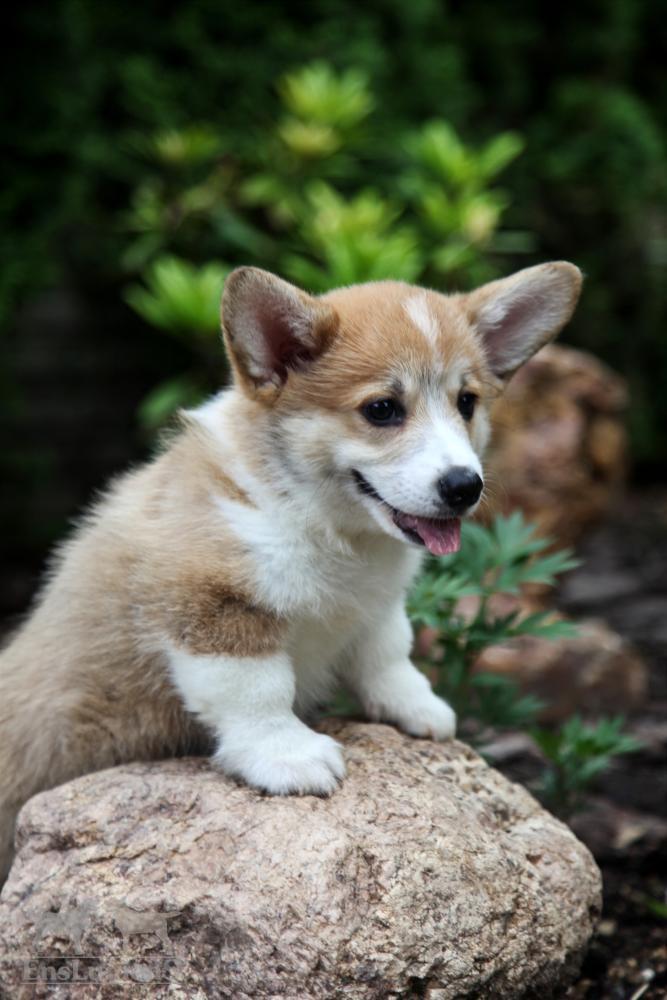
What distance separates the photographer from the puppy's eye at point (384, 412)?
3377mm

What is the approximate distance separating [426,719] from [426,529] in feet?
2.47

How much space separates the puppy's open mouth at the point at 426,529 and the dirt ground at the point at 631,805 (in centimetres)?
139

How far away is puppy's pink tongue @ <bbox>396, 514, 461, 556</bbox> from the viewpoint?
334 centimetres

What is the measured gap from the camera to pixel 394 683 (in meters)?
3.85

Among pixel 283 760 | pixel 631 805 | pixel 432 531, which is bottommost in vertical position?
pixel 631 805

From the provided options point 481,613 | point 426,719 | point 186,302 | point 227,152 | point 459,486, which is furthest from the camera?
point 227,152

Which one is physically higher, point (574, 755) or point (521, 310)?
point (521, 310)

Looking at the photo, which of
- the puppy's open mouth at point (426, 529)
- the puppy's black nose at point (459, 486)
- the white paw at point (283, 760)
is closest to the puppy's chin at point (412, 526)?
the puppy's open mouth at point (426, 529)

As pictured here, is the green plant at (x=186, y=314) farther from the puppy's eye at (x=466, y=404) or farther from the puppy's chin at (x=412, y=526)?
the puppy's chin at (x=412, y=526)

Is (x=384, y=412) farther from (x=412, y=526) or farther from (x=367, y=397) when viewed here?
(x=412, y=526)

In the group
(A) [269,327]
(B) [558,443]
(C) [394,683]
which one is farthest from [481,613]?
Answer: (B) [558,443]

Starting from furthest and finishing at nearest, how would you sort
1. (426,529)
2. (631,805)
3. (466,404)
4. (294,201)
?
(294,201) < (631,805) < (466,404) < (426,529)

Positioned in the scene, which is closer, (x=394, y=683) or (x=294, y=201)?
(x=394, y=683)

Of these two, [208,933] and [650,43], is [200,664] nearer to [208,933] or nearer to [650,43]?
[208,933]
